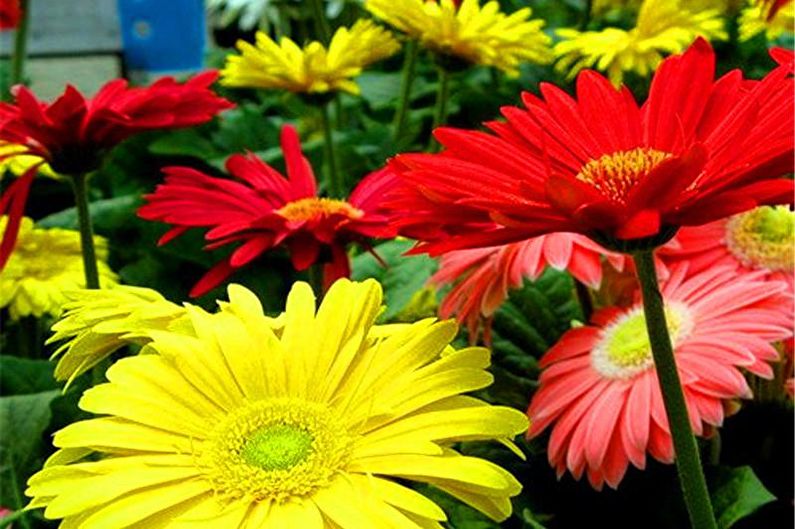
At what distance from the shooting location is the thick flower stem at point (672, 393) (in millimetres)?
490

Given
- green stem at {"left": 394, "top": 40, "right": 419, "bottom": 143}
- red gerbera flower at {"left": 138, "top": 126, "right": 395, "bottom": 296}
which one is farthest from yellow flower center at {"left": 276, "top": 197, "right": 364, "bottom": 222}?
green stem at {"left": 394, "top": 40, "right": 419, "bottom": 143}

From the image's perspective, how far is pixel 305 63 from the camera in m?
1.07

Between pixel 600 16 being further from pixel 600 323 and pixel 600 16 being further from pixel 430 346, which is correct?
pixel 430 346

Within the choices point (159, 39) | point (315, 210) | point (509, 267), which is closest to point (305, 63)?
point (315, 210)

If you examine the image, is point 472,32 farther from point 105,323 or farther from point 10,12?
point 105,323

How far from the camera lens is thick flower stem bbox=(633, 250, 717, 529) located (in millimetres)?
490

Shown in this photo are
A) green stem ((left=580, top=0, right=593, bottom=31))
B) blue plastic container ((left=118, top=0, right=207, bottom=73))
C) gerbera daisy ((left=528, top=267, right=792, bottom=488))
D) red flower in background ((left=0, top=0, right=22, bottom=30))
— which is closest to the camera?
gerbera daisy ((left=528, top=267, right=792, bottom=488))

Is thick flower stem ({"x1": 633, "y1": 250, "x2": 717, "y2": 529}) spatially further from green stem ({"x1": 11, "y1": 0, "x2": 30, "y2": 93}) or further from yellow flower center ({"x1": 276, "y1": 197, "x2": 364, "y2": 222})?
green stem ({"x1": 11, "y1": 0, "x2": 30, "y2": 93})

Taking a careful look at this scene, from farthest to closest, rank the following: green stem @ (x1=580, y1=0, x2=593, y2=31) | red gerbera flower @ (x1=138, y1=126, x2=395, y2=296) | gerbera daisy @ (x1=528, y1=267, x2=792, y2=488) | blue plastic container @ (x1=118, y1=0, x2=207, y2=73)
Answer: blue plastic container @ (x1=118, y1=0, x2=207, y2=73) → green stem @ (x1=580, y1=0, x2=593, y2=31) → red gerbera flower @ (x1=138, y1=126, x2=395, y2=296) → gerbera daisy @ (x1=528, y1=267, x2=792, y2=488)

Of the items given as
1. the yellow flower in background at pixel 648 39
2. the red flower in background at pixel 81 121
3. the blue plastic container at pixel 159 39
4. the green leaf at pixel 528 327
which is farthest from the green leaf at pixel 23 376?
the blue plastic container at pixel 159 39

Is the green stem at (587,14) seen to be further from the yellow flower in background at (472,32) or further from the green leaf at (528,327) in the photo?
the green leaf at (528,327)

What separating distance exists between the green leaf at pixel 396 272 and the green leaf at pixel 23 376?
0.21m

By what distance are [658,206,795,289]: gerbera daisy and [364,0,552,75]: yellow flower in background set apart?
329 millimetres

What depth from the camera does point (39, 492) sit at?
438 mm
